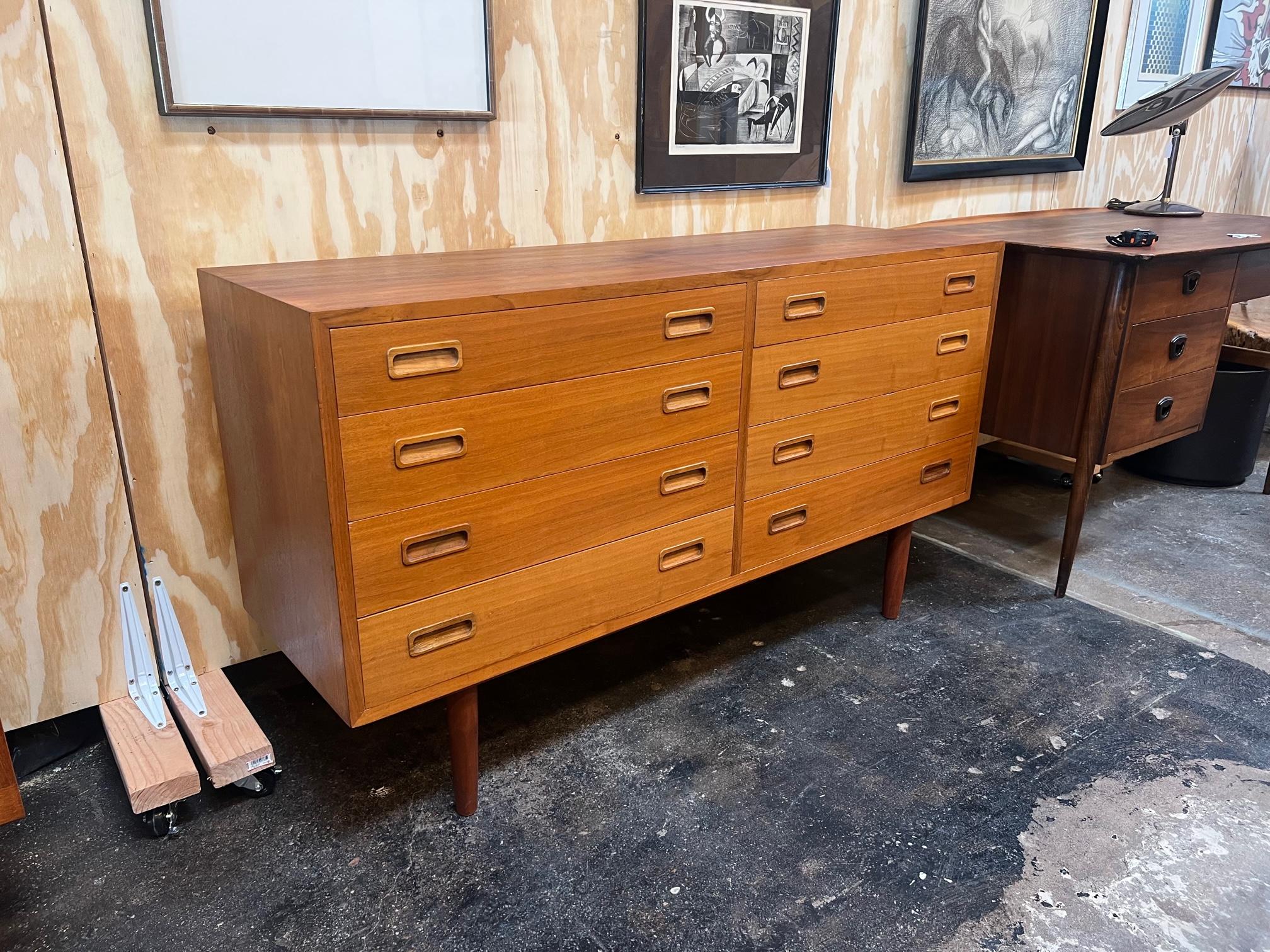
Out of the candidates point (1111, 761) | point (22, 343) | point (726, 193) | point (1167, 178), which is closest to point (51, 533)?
point (22, 343)

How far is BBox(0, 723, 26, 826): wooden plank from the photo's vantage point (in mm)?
1121

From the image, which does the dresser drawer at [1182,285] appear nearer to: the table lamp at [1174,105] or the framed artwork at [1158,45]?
the table lamp at [1174,105]

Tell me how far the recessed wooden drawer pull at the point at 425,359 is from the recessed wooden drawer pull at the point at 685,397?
380mm

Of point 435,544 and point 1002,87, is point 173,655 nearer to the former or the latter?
point 435,544

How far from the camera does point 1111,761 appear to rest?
1.66 m

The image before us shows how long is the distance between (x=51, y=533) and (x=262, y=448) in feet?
1.46

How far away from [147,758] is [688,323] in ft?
3.66

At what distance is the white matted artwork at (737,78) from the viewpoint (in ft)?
6.38

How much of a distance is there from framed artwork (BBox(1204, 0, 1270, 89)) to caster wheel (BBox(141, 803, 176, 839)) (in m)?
4.03

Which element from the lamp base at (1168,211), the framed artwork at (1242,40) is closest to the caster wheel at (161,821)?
the lamp base at (1168,211)

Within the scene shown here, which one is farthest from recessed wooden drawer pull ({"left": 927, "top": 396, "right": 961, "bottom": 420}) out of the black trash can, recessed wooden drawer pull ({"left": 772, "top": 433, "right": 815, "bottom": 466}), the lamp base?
the lamp base

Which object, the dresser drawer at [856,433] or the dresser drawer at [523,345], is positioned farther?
the dresser drawer at [856,433]

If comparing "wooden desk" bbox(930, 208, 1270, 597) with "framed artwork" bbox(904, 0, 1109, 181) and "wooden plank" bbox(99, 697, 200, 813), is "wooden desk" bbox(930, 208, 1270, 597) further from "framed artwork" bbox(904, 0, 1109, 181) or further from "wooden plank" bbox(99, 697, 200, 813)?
"wooden plank" bbox(99, 697, 200, 813)

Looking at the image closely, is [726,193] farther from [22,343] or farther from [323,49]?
[22,343]
